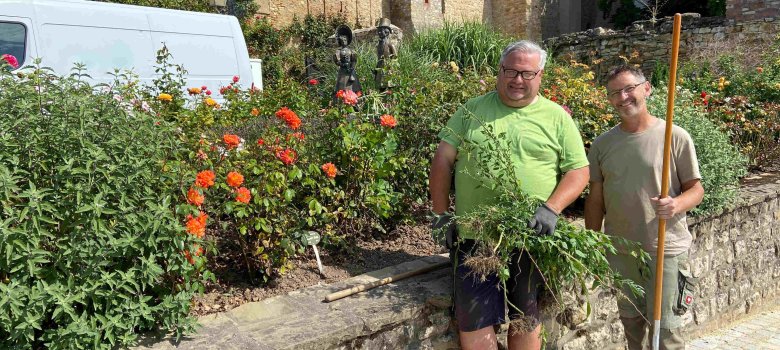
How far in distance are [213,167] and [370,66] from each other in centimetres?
498

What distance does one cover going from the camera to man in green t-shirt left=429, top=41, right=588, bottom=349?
2.47m

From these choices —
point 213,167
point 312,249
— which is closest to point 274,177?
point 213,167

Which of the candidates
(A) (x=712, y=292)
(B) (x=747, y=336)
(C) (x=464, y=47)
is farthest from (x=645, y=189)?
→ (C) (x=464, y=47)

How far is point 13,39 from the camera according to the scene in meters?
6.01

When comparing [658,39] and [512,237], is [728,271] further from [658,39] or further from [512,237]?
[658,39]

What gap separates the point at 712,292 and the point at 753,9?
1107 centimetres

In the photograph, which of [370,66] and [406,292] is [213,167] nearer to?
[406,292]

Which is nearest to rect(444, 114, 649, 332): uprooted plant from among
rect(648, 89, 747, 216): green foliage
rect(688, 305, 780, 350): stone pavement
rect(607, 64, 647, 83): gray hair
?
rect(607, 64, 647, 83): gray hair

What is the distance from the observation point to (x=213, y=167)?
8.77ft

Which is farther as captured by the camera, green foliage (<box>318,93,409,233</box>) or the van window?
the van window

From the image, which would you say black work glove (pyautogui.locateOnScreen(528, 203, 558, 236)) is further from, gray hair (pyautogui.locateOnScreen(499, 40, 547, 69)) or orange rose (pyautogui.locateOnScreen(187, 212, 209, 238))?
orange rose (pyautogui.locateOnScreen(187, 212, 209, 238))

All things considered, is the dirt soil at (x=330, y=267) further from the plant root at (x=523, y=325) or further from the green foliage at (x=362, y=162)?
the plant root at (x=523, y=325)

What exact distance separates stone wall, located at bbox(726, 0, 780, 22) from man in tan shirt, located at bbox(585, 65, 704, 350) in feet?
37.8

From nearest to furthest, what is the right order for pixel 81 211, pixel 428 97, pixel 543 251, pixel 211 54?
pixel 81 211 < pixel 543 251 < pixel 428 97 < pixel 211 54
